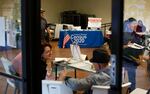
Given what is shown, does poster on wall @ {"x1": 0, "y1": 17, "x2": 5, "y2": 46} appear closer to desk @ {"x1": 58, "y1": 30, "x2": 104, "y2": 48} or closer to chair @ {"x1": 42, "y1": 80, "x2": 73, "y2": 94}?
chair @ {"x1": 42, "y1": 80, "x2": 73, "y2": 94}

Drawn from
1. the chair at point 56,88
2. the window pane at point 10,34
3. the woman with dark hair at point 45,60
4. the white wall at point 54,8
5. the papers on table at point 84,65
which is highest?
the white wall at point 54,8

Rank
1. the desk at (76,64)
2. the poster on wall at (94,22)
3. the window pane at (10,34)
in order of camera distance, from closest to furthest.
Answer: the window pane at (10,34), the desk at (76,64), the poster on wall at (94,22)

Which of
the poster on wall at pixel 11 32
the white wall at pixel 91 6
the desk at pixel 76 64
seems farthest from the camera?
the white wall at pixel 91 6

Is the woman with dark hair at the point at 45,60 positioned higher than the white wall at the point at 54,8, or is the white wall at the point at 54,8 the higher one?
the white wall at the point at 54,8

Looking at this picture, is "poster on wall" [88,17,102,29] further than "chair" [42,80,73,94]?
Yes

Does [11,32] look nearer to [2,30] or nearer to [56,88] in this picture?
[2,30]

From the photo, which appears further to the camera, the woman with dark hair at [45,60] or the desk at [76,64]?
the desk at [76,64]

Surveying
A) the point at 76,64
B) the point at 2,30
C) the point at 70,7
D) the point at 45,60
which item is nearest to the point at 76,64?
the point at 76,64

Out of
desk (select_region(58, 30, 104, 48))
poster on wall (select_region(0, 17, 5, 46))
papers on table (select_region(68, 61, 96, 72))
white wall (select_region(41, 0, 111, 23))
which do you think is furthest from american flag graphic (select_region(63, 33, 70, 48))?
poster on wall (select_region(0, 17, 5, 46))

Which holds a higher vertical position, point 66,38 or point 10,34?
point 10,34

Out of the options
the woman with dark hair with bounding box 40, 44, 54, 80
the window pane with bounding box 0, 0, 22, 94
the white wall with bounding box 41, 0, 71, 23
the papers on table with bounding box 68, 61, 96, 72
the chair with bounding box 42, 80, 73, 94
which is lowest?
the chair with bounding box 42, 80, 73, 94

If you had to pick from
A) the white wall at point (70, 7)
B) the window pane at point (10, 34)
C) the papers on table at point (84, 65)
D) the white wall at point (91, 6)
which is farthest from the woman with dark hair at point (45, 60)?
the white wall at point (70, 7)

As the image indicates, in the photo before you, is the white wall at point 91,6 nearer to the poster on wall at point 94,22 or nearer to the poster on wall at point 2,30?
the poster on wall at point 94,22

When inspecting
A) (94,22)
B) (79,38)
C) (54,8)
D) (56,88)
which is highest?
(54,8)
